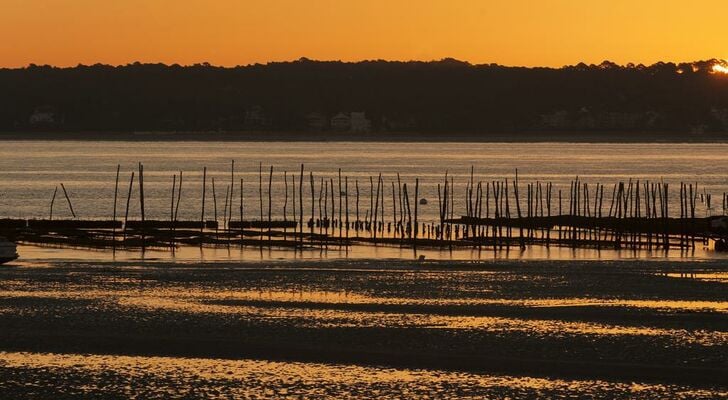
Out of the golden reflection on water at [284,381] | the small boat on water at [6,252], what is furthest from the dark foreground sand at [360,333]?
the small boat on water at [6,252]

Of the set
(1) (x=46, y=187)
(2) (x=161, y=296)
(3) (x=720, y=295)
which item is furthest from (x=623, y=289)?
(1) (x=46, y=187)

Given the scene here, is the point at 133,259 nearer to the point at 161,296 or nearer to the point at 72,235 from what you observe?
the point at 72,235

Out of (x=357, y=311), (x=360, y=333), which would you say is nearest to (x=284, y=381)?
(x=360, y=333)

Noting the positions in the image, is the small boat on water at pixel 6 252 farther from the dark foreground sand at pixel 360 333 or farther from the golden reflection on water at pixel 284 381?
the golden reflection on water at pixel 284 381

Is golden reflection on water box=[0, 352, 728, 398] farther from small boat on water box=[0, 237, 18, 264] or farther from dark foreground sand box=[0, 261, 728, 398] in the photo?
small boat on water box=[0, 237, 18, 264]

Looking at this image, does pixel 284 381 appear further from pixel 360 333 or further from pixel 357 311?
pixel 357 311

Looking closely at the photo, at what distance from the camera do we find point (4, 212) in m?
85.9

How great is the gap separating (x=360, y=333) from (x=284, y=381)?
4973 millimetres

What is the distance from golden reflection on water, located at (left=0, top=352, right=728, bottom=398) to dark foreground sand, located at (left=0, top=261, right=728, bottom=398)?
4 centimetres

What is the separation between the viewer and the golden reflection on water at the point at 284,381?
2020cm

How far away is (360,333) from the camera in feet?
85.0

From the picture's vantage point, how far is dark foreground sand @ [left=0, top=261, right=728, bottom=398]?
20.9m

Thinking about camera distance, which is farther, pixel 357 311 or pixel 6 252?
pixel 6 252

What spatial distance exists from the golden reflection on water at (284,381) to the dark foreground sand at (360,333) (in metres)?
0.04
